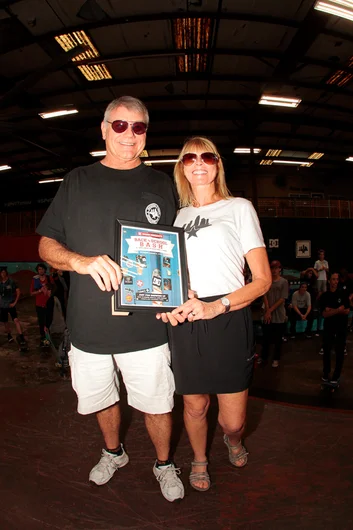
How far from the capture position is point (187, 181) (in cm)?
184

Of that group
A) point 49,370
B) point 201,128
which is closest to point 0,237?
point 201,128

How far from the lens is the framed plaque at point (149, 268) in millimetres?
1316

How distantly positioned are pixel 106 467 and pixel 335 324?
171 inches

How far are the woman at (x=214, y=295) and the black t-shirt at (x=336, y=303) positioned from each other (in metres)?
3.83

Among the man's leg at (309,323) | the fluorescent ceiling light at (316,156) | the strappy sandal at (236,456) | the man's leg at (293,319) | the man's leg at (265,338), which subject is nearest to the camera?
the strappy sandal at (236,456)

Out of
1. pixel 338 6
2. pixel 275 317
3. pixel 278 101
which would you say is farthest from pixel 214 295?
pixel 278 101

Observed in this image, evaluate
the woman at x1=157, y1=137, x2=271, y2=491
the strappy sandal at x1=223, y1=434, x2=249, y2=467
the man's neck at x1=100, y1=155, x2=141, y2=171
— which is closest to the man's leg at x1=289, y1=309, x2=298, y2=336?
the strappy sandal at x1=223, y1=434, x2=249, y2=467

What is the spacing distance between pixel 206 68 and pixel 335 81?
11.7 ft

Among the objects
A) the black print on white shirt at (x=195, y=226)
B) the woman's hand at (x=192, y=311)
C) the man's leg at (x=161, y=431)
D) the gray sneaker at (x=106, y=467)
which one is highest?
the black print on white shirt at (x=195, y=226)

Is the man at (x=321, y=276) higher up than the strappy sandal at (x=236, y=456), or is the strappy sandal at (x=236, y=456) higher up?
the man at (x=321, y=276)

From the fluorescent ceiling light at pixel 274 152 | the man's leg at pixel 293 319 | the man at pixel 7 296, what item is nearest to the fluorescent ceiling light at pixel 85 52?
the man at pixel 7 296

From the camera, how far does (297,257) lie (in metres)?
15.6

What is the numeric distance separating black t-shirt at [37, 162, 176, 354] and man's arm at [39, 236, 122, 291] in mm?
119

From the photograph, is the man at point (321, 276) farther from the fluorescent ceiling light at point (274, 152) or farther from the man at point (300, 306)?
the fluorescent ceiling light at point (274, 152)
